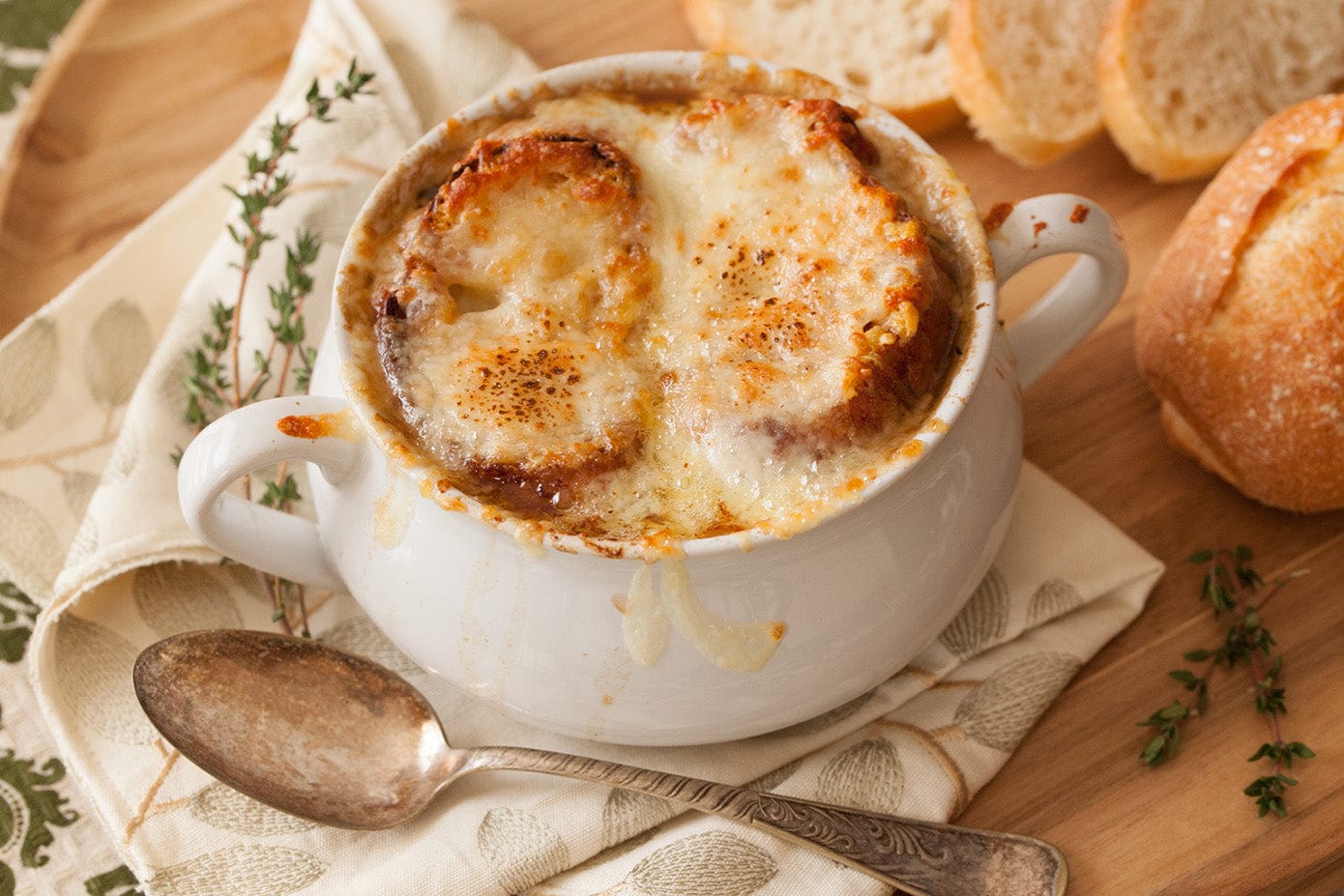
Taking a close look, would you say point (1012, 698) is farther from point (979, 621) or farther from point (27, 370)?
point (27, 370)

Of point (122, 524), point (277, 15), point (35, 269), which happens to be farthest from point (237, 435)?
point (277, 15)

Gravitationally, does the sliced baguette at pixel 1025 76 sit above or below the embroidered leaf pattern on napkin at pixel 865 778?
above

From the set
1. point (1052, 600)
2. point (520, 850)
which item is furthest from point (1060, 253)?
point (520, 850)

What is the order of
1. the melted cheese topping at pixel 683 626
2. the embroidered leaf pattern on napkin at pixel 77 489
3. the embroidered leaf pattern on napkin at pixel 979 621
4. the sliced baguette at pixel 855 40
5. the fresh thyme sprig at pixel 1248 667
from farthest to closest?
the sliced baguette at pixel 855 40 < the embroidered leaf pattern on napkin at pixel 77 489 < the embroidered leaf pattern on napkin at pixel 979 621 < the fresh thyme sprig at pixel 1248 667 < the melted cheese topping at pixel 683 626

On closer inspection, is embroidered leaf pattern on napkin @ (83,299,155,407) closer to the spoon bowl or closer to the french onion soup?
the spoon bowl

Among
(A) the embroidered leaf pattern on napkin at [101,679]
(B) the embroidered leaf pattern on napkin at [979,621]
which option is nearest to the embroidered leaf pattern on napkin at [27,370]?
(A) the embroidered leaf pattern on napkin at [101,679]

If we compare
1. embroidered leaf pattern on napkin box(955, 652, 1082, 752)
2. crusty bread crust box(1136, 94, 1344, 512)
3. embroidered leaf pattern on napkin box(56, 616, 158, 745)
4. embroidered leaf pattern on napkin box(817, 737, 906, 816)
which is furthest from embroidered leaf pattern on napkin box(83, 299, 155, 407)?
crusty bread crust box(1136, 94, 1344, 512)

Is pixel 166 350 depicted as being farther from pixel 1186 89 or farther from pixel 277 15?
pixel 1186 89

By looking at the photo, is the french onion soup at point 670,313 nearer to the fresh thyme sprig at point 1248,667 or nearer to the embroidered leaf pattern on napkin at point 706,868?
the embroidered leaf pattern on napkin at point 706,868
